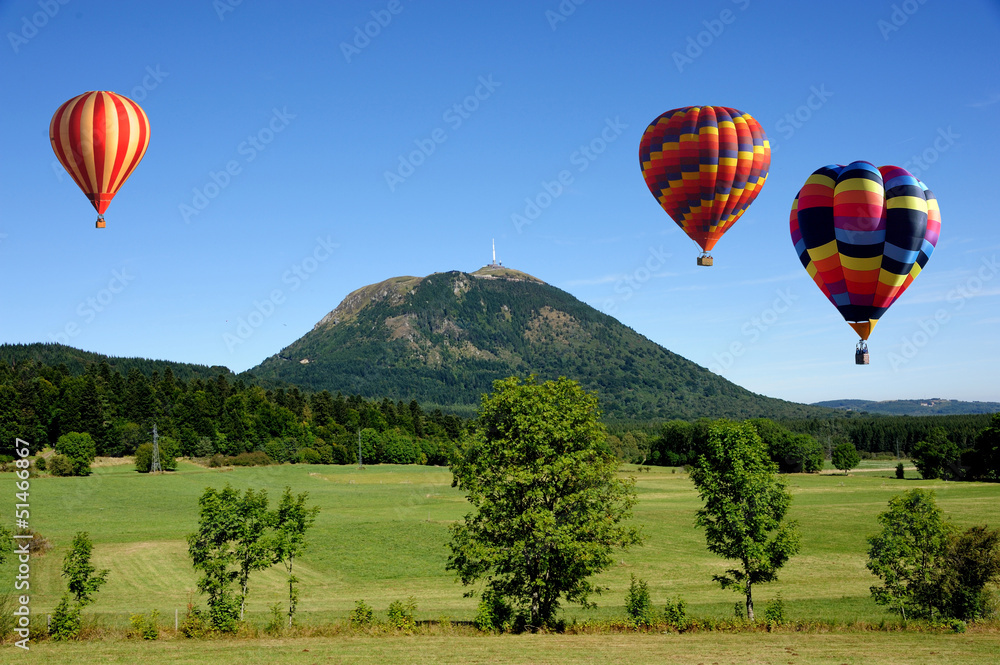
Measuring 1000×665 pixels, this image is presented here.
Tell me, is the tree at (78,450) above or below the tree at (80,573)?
above

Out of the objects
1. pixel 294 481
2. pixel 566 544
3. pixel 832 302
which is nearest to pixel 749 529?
pixel 566 544

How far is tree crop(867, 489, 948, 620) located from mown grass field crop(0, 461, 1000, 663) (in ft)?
6.09

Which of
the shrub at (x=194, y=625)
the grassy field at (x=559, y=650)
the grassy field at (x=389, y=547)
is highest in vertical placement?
the shrub at (x=194, y=625)

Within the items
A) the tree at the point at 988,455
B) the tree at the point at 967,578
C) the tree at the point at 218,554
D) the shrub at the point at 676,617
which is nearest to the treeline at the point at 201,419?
the tree at the point at 988,455

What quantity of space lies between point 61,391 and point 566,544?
13472 cm

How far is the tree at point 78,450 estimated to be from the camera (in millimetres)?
117562

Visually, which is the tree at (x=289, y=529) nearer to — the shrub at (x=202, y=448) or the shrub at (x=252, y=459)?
the shrub at (x=252, y=459)

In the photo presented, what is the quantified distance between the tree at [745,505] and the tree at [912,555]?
355cm

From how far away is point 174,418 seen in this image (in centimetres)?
14800

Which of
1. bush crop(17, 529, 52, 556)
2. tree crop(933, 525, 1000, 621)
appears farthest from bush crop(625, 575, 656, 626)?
bush crop(17, 529, 52, 556)

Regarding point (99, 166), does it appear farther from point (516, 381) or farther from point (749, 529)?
point (749, 529)

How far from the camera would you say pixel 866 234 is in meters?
41.8

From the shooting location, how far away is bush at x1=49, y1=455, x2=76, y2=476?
115188mm

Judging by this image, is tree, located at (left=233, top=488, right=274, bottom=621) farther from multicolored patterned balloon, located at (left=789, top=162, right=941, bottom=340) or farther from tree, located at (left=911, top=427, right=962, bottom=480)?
tree, located at (left=911, top=427, right=962, bottom=480)
